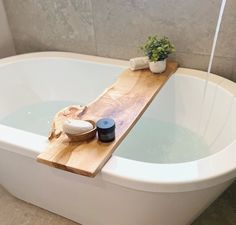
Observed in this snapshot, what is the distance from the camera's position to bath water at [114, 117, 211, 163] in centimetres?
151

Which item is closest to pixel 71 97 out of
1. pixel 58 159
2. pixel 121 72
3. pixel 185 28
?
pixel 121 72

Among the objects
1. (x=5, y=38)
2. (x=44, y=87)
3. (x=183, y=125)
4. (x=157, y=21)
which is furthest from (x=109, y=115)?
(x=5, y=38)

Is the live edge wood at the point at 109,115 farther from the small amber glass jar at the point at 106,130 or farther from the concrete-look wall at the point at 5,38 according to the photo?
the concrete-look wall at the point at 5,38

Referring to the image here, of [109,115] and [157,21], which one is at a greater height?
[157,21]

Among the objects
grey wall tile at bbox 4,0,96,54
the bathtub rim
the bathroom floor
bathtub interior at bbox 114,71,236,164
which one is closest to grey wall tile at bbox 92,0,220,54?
grey wall tile at bbox 4,0,96,54

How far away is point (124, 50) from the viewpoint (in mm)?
1855

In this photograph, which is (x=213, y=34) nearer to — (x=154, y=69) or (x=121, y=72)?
(x=154, y=69)

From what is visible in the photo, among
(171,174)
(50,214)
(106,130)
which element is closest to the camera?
(171,174)

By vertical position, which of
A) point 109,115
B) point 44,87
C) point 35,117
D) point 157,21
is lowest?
point 35,117

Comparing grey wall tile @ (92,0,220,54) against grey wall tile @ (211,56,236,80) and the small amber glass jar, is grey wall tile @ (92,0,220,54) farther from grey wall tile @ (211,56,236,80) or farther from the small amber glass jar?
the small amber glass jar

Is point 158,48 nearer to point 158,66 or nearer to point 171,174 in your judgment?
point 158,66

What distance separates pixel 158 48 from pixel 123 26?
1.06 ft

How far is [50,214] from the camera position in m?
1.55

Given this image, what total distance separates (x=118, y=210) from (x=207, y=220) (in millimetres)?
572
